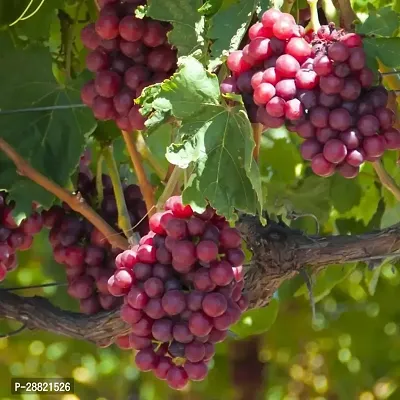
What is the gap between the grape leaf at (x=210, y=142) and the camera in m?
0.80

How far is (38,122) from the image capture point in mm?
1189

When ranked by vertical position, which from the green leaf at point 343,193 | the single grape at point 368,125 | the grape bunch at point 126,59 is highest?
the single grape at point 368,125

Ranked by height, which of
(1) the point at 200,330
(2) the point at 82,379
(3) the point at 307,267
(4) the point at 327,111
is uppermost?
(4) the point at 327,111

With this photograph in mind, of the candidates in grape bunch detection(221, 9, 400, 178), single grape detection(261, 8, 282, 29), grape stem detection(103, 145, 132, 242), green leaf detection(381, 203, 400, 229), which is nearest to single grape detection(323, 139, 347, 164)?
grape bunch detection(221, 9, 400, 178)

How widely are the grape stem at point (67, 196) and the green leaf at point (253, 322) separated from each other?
1.17ft

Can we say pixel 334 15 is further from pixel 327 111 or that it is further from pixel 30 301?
pixel 30 301

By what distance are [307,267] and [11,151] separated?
0.41 m

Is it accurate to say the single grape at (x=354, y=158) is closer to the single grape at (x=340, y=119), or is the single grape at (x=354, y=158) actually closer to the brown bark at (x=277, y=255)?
the single grape at (x=340, y=119)

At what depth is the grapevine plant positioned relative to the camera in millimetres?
768

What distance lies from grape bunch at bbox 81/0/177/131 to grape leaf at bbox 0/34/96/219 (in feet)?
0.55

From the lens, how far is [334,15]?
897mm

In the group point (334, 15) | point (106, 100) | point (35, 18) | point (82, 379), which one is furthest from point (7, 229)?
point (82, 379)

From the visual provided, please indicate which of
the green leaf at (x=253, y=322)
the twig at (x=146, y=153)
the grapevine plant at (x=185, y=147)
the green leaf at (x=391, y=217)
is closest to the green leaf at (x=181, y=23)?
the grapevine plant at (x=185, y=147)

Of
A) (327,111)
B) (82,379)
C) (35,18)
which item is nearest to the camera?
(327,111)
